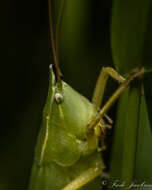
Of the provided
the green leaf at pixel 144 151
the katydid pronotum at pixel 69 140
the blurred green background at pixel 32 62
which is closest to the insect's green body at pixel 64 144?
the katydid pronotum at pixel 69 140

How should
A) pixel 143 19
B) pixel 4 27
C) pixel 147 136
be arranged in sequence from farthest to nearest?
pixel 4 27, pixel 147 136, pixel 143 19

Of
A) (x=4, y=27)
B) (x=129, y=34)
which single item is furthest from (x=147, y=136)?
(x=4, y=27)

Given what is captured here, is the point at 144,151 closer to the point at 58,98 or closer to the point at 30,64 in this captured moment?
the point at 58,98

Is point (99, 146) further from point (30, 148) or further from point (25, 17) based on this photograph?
point (25, 17)

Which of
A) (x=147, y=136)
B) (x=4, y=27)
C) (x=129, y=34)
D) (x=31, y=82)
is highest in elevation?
(x=4, y=27)

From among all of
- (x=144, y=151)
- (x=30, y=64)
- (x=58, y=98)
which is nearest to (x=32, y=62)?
(x=30, y=64)

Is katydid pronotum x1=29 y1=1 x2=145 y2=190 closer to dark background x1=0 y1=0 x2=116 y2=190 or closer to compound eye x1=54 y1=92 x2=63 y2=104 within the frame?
compound eye x1=54 y1=92 x2=63 y2=104

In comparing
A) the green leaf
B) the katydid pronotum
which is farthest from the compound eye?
the green leaf
